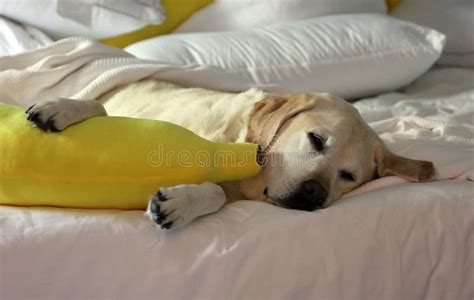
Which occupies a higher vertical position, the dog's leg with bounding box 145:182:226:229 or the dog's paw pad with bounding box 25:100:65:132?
the dog's paw pad with bounding box 25:100:65:132

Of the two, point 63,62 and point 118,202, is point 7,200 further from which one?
point 63,62

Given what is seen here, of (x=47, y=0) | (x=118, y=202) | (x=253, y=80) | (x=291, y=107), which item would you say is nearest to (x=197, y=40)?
(x=253, y=80)

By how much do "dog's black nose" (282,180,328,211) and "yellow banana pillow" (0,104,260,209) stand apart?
0.24 metres

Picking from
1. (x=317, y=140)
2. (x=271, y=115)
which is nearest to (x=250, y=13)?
(x=271, y=115)

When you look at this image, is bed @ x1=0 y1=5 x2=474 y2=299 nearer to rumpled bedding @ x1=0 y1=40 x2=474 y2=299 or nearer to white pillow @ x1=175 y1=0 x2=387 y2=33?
rumpled bedding @ x1=0 y1=40 x2=474 y2=299

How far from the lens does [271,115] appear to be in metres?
1.70

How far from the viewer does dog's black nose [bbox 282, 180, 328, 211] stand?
154 centimetres

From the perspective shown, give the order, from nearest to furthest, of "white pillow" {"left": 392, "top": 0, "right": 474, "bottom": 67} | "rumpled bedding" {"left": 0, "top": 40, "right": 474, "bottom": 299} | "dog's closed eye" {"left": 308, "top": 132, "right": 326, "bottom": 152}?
"rumpled bedding" {"left": 0, "top": 40, "right": 474, "bottom": 299}, "dog's closed eye" {"left": 308, "top": 132, "right": 326, "bottom": 152}, "white pillow" {"left": 392, "top": 0, "right": 474, "bottom": 67}

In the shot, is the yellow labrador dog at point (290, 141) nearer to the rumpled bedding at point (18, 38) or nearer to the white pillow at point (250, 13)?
the rumpled bedding at point (18, 38)

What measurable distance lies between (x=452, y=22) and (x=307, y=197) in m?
1.71

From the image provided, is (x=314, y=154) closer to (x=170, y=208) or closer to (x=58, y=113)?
(x=170, y=208)

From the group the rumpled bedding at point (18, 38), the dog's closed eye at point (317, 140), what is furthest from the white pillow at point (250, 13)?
the dog's closed eye at point (317, 140)

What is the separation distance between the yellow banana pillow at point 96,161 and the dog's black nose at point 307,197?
0.79 ft
